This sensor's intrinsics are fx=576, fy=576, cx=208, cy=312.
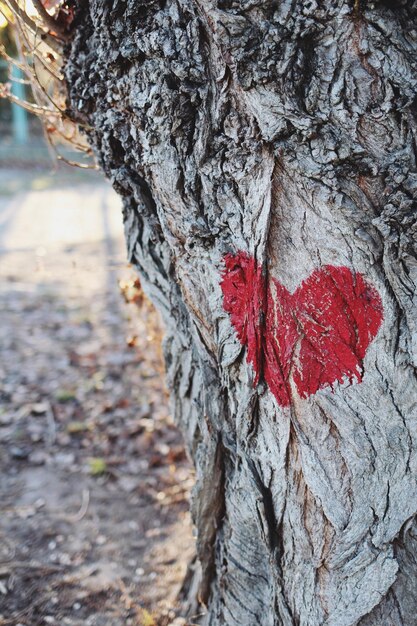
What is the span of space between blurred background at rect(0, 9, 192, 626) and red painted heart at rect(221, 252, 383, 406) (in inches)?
36.8

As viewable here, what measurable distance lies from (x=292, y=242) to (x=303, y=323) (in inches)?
8.0

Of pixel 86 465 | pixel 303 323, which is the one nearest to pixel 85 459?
pixel 86 465

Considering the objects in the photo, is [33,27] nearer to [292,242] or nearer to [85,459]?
[292,242]

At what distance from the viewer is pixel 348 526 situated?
147 centimetres

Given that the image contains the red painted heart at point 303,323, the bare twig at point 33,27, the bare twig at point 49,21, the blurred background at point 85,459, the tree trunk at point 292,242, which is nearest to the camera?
the tree trunk at point 292,242

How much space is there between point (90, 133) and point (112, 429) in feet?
7.49

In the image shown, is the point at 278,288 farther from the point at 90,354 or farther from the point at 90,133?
the point at 90,354

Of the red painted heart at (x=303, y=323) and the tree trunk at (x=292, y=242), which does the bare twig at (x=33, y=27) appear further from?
the red painted heart at (x=303, y=323)

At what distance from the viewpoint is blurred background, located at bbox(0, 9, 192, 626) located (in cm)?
239

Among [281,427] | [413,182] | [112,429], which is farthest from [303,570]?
[112,429]

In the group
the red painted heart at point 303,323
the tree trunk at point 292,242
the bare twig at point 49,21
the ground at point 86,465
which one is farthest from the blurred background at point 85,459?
the red painted heart at point 303,323

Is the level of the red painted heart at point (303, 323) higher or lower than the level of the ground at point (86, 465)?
higher

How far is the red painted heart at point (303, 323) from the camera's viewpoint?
1.38m

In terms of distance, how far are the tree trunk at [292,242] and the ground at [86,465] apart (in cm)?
97
